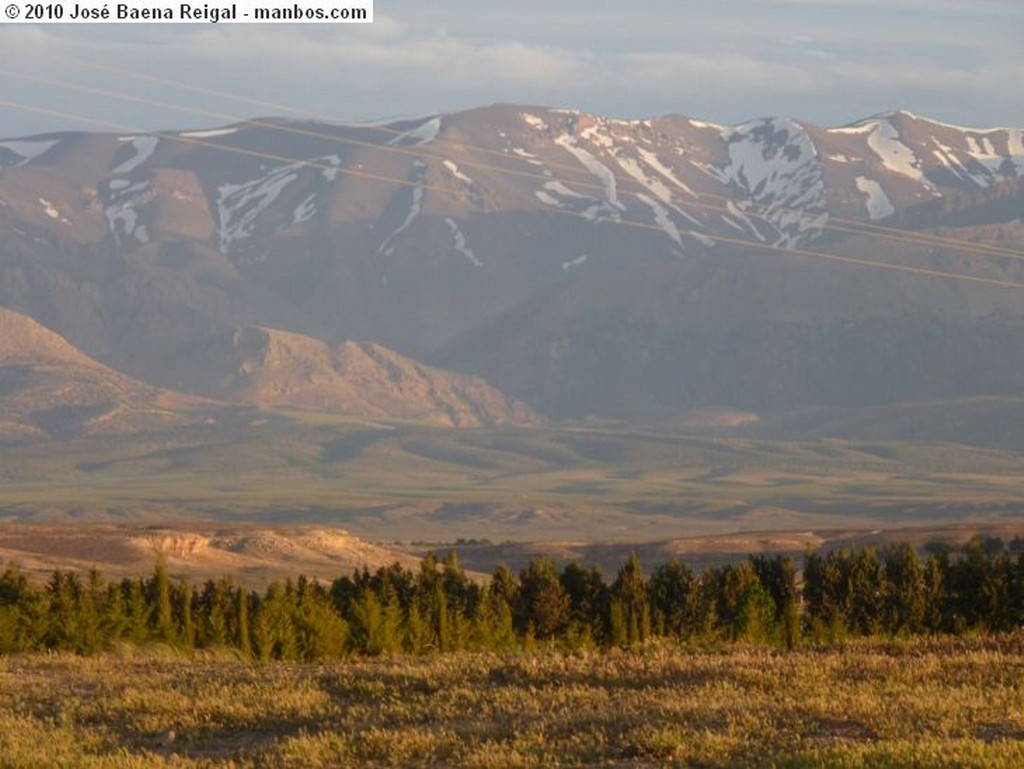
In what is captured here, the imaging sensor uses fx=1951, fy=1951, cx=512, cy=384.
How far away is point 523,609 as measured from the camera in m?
54.2

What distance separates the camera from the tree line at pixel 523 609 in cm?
3641

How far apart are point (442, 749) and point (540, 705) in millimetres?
2475

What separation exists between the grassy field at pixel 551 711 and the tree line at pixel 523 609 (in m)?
6.54

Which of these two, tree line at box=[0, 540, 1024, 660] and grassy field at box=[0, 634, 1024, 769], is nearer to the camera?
grassy field at box=[0, 634, 1024, 769]

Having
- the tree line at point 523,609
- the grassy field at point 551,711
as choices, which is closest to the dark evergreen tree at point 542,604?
the tree line at point 523,609

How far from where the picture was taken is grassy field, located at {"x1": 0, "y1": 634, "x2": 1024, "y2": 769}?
56.1 ft

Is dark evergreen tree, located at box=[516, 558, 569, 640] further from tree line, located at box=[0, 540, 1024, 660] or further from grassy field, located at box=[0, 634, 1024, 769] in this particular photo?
grassy field, located at box=[0, 634, 1024, 769]

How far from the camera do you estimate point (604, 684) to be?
21.7 m

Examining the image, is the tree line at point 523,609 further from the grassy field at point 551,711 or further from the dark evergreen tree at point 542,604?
the grassy field at point 551,711

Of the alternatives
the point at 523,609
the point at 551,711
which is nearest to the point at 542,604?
the point at 523,609

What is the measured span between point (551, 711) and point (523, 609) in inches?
1368

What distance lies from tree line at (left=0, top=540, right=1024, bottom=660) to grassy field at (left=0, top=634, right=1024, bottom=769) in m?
6.54

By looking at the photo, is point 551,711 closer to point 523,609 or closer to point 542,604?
point 542,604

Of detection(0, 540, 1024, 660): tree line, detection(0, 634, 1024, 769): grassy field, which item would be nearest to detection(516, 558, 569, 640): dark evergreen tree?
detection(0, 540, 1024, 660): tree line
